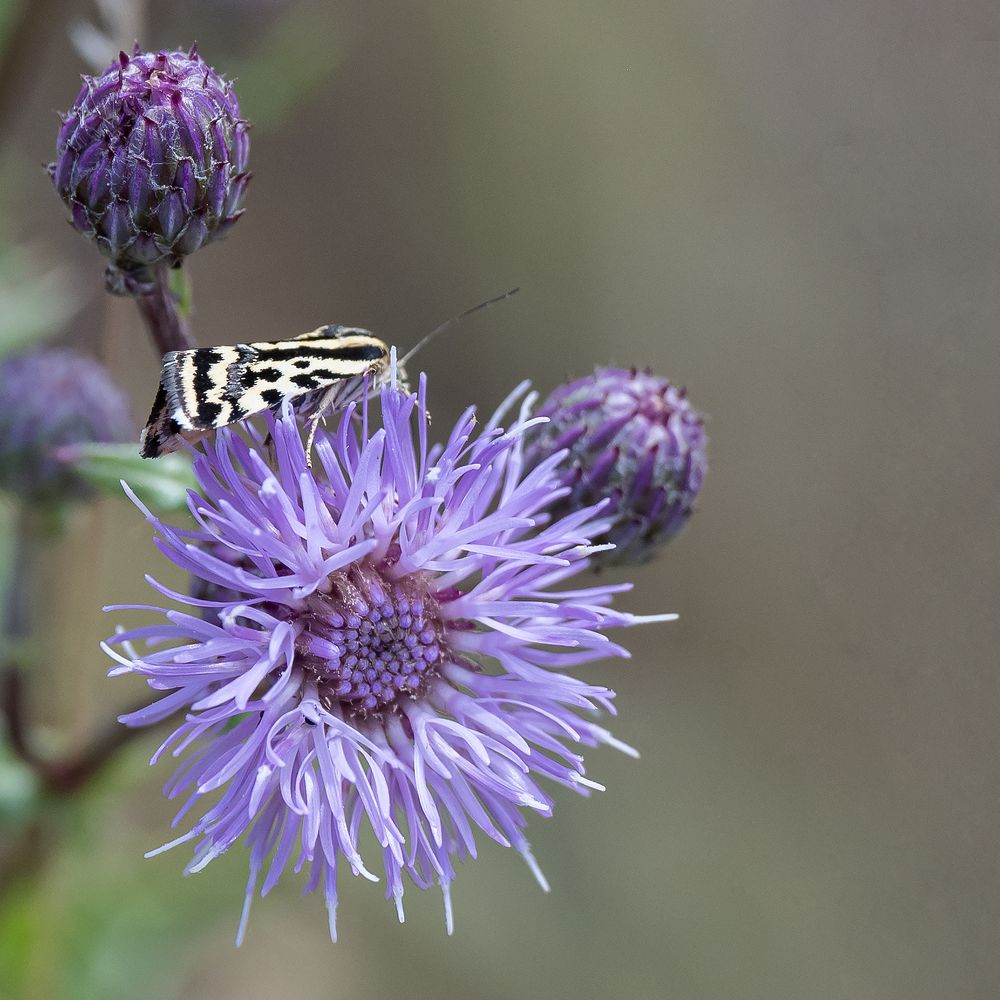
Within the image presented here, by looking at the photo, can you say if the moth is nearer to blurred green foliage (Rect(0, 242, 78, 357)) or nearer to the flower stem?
the flower stem

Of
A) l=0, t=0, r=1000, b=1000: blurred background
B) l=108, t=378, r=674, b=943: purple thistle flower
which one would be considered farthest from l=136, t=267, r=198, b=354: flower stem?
l=0, t=0, r=1000, b=1000: blurred background

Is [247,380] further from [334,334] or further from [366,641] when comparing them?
[366,641]

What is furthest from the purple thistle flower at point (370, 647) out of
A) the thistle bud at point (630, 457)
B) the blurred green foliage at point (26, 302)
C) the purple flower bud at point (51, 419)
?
the blurred green foliage at point (26, 302)

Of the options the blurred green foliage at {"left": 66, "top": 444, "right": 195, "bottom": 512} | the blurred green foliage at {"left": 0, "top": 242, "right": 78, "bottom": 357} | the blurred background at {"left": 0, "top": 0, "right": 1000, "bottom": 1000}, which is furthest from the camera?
the blurred background at {"left": 0, "top": 0, "right": 1000, "bottom": 1000}

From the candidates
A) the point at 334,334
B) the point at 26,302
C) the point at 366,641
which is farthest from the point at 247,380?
the point at 26,302

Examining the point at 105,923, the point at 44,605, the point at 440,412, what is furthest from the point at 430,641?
the point at 440,412

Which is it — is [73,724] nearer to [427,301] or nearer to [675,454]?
[675,454]

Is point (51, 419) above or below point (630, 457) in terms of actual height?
above
